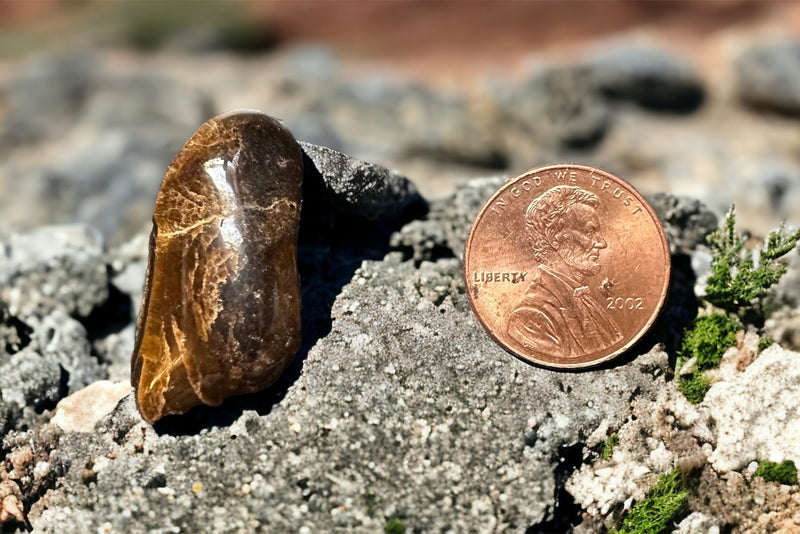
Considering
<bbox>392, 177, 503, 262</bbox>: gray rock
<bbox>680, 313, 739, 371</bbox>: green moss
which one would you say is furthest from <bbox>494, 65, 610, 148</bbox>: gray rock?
<bbox>680, 313, 739, 371</bbox>: green moss

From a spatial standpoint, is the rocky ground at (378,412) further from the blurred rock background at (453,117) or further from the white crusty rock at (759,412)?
the blurred rock background at (453,117)

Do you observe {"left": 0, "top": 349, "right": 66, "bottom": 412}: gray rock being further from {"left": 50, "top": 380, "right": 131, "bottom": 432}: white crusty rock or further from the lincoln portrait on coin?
the lincoln portrait on coin

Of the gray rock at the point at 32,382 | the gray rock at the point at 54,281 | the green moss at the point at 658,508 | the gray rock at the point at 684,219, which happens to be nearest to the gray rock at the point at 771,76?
the gray rock at the point at 684,219

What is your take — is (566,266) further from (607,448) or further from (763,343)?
(763,343)

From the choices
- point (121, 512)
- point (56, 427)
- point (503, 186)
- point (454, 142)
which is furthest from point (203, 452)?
point (454, 142)

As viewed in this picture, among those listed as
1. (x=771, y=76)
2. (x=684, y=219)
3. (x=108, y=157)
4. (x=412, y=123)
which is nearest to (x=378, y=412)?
(x=684, y=219)

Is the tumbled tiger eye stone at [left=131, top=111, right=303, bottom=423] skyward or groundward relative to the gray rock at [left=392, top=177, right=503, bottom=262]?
skyward
